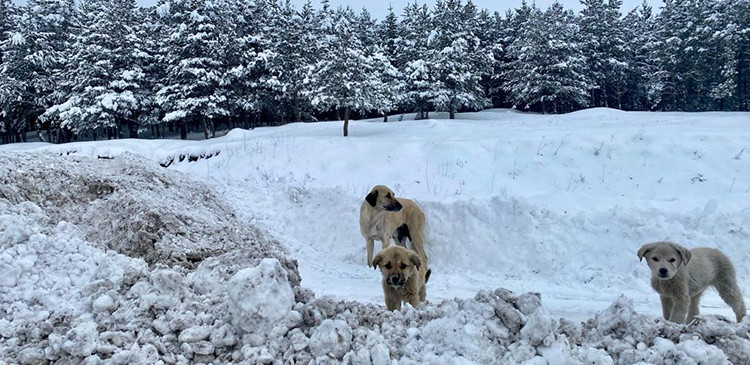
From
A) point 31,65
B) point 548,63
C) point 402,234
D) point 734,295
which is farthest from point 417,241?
point 31,65

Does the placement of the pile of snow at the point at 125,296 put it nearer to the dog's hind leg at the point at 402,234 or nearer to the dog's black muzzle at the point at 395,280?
the dog's black muzzle at the point at 395,280

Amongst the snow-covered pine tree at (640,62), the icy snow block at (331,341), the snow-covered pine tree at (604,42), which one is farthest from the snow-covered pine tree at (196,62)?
the snow-covered pine tree at (640,62)

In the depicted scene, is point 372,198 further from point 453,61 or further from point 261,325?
point 453,61

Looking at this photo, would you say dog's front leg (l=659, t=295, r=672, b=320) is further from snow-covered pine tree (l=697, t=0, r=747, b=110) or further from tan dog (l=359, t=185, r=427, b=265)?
snow-covered pine tree (l=697, t=0, r=747, b=110)

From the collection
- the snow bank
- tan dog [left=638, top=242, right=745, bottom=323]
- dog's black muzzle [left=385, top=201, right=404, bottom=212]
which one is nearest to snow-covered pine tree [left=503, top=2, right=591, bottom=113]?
dog's black muzzle [left=385, top=201, right=404, bottom=212]

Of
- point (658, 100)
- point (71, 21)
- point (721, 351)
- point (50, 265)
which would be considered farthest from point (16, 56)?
point (658, 100)

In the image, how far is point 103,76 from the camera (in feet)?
101

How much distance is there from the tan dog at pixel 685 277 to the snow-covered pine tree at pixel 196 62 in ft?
87.2

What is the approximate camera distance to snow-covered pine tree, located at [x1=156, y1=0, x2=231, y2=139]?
28.3 metres

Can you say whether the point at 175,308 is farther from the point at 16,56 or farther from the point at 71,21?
the point at 71,21

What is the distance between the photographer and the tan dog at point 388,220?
848 cm

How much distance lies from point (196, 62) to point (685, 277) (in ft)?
90.6

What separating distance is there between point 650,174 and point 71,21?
4369 centimetres

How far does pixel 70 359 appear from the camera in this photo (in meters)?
3.66
